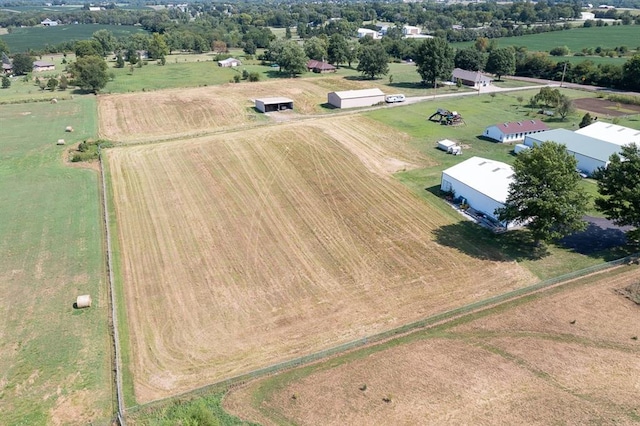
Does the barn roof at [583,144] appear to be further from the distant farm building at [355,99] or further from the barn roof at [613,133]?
the distant farm building at [355,99]

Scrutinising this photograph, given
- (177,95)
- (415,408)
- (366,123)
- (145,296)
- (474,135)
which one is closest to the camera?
(415,408)

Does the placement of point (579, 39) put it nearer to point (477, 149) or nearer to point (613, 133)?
point (613, 133)

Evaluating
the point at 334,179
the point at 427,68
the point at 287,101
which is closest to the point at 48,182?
the point at 334,179

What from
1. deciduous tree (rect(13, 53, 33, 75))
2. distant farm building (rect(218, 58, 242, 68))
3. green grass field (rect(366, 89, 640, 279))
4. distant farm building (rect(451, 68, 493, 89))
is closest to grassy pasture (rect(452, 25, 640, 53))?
distant farm building (rect(451, 68, 493, 89))

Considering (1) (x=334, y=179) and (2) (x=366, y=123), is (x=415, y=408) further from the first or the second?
(2) (x=366, y=123)

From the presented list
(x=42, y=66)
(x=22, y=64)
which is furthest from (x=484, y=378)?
(x=42, y=66)
